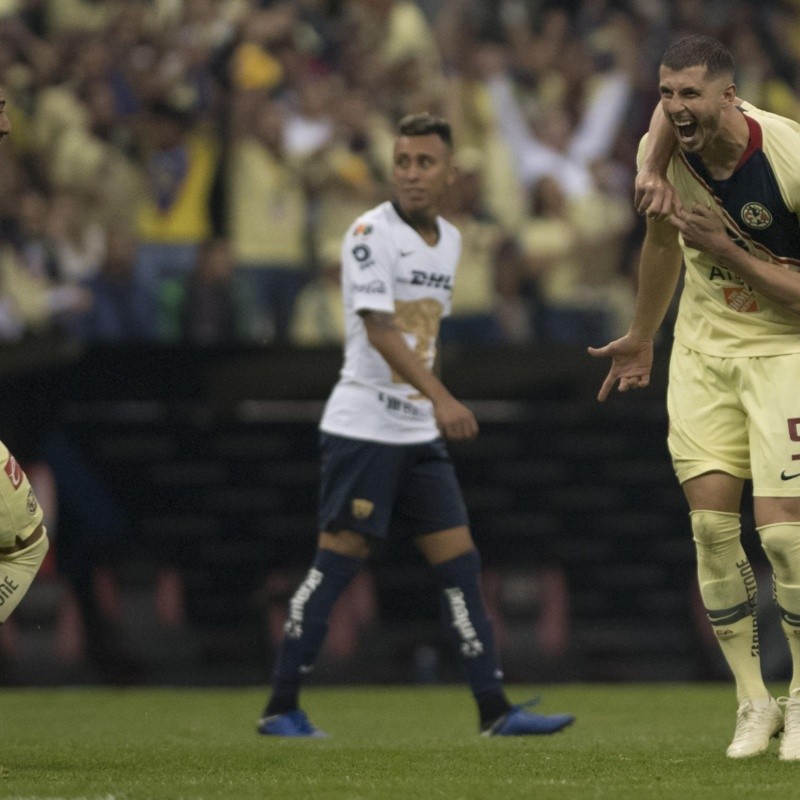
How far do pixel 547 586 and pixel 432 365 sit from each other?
4.23 m

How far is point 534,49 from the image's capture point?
13.5m

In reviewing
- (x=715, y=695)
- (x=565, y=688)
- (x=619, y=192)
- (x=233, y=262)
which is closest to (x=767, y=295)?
(x=715, y=695)

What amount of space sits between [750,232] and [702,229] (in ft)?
0.75

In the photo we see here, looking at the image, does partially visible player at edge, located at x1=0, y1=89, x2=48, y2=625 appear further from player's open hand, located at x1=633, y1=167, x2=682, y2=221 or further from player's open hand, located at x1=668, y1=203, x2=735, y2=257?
player's open hand, located at x1=668, y1=203, x2=735, y2=257

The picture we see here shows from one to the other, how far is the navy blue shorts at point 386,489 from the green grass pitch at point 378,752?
0.87m

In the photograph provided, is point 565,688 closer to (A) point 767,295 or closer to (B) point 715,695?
(B) point 715,695

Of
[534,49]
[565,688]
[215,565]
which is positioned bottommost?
[565,688]

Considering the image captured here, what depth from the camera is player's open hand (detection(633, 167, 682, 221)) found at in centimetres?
492

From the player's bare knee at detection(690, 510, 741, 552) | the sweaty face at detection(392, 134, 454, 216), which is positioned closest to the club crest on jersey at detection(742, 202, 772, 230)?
the player's bare knee at detection(690, 510, 741, 552)

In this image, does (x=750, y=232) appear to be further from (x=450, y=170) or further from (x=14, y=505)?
(x=14, y=505)

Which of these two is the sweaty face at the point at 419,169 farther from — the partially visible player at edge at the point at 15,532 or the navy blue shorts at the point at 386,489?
the partially visible player at edge at the point at 15,532

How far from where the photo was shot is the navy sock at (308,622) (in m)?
6.63

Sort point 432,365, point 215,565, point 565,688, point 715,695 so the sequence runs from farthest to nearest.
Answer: point 215,565, point 565,688, point 715,695, point 432,365

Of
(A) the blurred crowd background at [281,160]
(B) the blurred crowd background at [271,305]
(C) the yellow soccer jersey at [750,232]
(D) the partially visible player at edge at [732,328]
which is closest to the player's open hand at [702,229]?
(D) the partially visible player at edge at [732,328]
